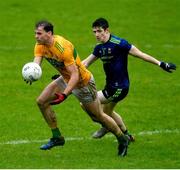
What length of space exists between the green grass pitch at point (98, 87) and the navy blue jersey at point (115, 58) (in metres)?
1.26

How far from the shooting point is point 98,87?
23266 mm

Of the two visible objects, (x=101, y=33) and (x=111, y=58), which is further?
(x=111, y=58)

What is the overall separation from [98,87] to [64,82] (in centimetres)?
702

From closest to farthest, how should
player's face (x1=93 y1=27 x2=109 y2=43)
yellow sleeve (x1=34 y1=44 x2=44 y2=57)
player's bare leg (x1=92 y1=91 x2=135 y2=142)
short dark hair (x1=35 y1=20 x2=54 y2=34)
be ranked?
short dark hair (x1=35 y1=20 x2=54 y2=34) < yellow sleeve (x1=34 y1=44 x2=44 y2=57) < player's face (x1=93 y1=27 x2=109 y2=43) < player's bare leg (x1=92 y1=91 x2=135 y2=142)

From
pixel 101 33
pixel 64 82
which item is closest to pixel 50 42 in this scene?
pixel 64 82

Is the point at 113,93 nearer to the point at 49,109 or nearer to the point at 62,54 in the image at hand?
the point at 49,109

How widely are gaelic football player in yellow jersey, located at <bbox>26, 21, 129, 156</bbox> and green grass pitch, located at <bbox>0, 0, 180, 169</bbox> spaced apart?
465 mm

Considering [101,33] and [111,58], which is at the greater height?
[101,33]

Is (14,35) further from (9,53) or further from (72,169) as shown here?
(72,169)

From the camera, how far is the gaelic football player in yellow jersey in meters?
15.5

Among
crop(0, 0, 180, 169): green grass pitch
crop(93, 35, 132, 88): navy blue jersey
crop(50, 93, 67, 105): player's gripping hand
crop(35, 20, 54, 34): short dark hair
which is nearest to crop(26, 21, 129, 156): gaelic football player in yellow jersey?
crop(35, 20, 54, 34): short dark hair

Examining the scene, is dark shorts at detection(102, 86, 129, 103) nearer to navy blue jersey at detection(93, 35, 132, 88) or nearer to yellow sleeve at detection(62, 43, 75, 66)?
navy blue jersey at detection(93, 35, 132, 88)

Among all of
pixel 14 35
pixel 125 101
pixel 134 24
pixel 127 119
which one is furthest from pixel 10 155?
pixel 134 24

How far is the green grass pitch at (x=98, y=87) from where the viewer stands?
15977 millimetres
